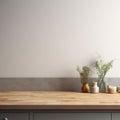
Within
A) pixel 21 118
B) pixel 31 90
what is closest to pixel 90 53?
pixel 31 90

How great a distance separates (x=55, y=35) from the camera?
7.98ft

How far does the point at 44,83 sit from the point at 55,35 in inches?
19.0

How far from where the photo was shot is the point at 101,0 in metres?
2.45

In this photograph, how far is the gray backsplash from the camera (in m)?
2.40

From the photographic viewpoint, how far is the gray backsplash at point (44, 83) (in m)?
2.40

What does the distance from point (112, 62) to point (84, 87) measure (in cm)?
38

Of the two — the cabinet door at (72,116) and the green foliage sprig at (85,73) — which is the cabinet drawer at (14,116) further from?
the green foliage sprig at (85,73)

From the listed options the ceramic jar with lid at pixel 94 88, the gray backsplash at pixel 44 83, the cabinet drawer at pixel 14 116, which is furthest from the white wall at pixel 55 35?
the cabinet drawer at pixel 14 116

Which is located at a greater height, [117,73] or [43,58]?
[43,58]

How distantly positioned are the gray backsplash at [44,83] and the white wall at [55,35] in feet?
0.16

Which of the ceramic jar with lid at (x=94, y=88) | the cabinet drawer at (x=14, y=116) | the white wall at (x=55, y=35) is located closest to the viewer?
the cabinet drawer at (x=14, y=116)

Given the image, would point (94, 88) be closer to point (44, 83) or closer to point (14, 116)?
point (44, 83)

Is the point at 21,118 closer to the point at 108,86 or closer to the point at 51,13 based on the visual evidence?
the point at 108,86

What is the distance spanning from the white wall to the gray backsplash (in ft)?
0.16
